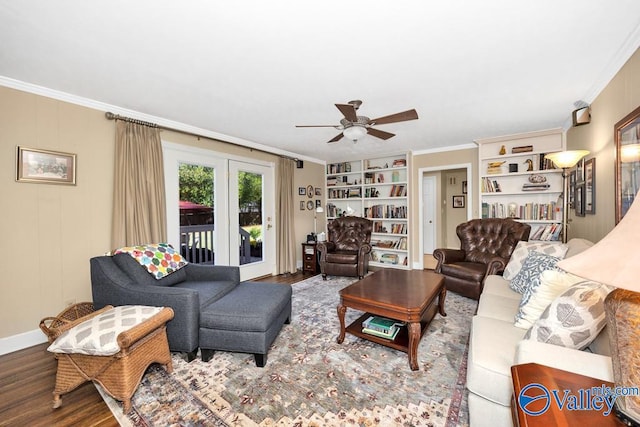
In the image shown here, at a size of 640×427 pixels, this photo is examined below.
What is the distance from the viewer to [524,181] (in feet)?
14.1

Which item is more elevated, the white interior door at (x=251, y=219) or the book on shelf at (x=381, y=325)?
the white interior door at (x=251, y=219)

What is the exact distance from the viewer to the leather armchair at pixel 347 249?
4.34 meters

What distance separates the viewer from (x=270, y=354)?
85.5 inches

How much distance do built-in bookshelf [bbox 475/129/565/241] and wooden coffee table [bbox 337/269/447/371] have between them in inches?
96.6

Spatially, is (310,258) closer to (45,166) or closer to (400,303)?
(400,303)

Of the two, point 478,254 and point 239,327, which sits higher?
point 478,254

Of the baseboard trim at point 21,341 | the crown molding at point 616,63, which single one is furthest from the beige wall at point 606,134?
the baseboard trim at point 21,341

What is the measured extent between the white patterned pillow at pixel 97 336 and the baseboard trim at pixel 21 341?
51.3 inches

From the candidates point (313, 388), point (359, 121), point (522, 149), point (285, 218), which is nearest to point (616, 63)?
point (359, 121)

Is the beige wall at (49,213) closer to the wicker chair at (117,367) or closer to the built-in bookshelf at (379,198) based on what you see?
the wicker chair at (117,367)

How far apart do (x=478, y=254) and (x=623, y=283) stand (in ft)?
11.4

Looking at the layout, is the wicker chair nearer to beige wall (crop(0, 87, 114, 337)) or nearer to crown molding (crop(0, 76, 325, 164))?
beige wall (crop(0, 87, 114, 337))

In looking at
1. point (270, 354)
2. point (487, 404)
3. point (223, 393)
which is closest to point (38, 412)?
point (223, 393)

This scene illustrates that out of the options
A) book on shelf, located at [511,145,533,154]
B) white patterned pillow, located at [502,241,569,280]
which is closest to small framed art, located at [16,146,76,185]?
white patterned pillow, located at [502,241,569,280]
